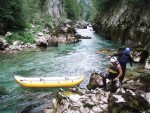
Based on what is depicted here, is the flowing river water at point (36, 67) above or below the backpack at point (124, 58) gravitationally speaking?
below

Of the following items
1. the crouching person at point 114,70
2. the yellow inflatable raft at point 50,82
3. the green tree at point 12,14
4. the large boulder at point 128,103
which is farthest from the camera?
the green tree at point 12,14

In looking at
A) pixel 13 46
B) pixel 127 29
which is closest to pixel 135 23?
pixel 127 29

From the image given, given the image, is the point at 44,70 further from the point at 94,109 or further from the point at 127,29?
the point at 127,29

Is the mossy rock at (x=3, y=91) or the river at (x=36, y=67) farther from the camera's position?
the mossy rock at (x=3, y=91)

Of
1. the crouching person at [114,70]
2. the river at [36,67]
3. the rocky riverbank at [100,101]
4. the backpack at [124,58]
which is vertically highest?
the backpack at [124,58]

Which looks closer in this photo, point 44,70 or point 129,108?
point 129,108

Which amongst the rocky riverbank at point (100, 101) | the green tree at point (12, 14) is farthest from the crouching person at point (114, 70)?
the green tree at point (12, 14)

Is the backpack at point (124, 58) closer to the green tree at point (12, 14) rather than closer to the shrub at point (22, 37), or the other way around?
the shrub at point (22, 37)

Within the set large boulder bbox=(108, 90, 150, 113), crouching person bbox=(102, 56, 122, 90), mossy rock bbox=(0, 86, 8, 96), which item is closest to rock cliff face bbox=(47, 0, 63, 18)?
mossy rock bbox=(0, 86, 8, 96)

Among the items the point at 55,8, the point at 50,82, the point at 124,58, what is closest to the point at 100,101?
the point at 124,58

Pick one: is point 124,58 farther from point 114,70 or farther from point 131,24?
point 131,24

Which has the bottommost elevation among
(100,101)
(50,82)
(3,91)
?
(3,91)

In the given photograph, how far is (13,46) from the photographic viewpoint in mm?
26562

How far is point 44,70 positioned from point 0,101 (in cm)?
653
